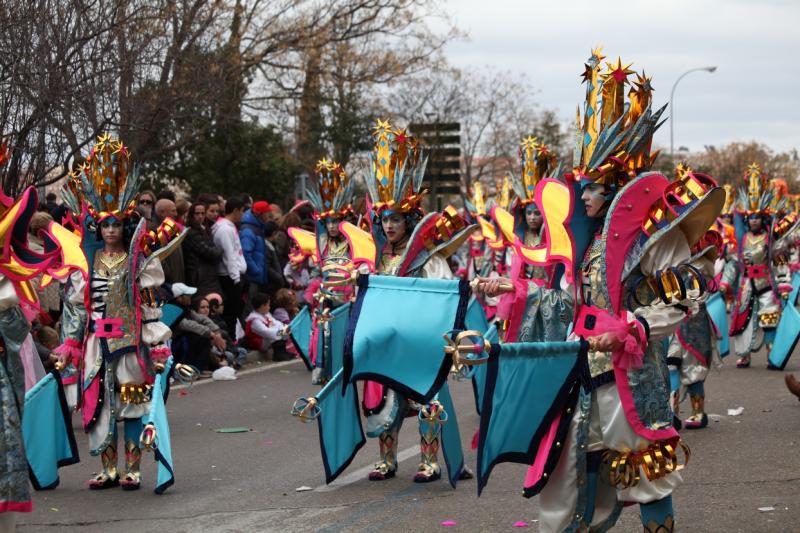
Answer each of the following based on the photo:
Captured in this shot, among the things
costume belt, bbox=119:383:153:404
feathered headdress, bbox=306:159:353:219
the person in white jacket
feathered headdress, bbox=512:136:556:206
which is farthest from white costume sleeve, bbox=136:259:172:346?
the person in white jacket

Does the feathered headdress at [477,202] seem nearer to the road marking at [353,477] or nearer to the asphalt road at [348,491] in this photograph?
the asphalt road at [348,491]

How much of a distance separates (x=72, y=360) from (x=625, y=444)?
418 centimetres

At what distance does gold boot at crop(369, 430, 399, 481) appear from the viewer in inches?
316

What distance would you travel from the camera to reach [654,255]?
526 centimetres

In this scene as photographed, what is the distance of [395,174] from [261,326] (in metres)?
7.02

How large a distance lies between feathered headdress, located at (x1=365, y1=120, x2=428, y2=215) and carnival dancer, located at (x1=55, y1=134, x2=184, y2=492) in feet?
4.71

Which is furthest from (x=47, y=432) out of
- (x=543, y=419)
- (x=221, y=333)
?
(x=221, y=333)

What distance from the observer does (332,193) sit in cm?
1306

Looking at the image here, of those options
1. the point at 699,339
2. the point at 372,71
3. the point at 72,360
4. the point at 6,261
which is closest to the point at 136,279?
the point at 72,360

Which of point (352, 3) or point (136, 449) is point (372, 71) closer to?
point (352, 3)

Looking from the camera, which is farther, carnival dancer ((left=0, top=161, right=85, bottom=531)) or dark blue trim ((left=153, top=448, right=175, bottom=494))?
dark blue trim ((left=153, top=448, right=175, bottom=494))

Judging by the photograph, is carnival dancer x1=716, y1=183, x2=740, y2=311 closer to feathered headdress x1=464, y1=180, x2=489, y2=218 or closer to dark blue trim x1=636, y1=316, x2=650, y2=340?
feathered headdress x1=464, y1=180, x2=489, y2=218

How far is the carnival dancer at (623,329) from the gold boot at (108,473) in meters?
3.71

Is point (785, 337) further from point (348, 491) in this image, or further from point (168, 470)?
point (168, 470)
